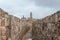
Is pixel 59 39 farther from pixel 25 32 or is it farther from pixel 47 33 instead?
pixel 25 32

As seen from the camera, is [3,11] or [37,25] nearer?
[37,25]

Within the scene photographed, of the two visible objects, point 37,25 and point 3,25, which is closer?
point 37,25

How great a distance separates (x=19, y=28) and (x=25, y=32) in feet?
1.35

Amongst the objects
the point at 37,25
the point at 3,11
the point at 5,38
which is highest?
the point at 3,11

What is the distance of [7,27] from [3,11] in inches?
29.0

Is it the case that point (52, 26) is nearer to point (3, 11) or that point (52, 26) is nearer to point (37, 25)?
point (37, 25)

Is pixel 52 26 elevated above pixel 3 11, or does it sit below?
below

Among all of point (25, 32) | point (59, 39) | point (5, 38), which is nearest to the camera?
point (59, 39)

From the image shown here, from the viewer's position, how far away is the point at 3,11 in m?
9.66

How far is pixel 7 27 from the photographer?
9750mm

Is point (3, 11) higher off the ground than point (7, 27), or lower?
higher

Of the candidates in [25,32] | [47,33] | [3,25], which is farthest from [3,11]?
[47,33]

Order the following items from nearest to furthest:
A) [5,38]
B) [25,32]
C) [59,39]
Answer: [59,39], [5,38], [25,32]

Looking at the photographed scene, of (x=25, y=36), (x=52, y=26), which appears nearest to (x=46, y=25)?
(x=52, y=26)
